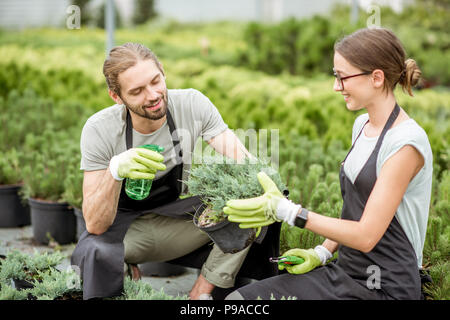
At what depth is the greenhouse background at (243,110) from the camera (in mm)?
3039

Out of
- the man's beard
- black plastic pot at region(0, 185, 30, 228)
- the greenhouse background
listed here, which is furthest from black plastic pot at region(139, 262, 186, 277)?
black plastic pot at region(0, 185, 30, 228)

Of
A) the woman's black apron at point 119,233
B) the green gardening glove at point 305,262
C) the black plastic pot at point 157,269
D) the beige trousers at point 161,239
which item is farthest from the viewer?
the black plastic pot at point 157,269

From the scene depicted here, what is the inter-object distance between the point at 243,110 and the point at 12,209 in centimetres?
237

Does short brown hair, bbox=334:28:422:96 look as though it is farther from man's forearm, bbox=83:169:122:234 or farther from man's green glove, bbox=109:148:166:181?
man's forearm, bbox=83:169:122:234

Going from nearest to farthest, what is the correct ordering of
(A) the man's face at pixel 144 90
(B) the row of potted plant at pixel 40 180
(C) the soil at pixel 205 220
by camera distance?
1. (C) the soil at pixel 205 220
2. (A) the man's face at pixel 144 90
3. (B) the row of potted plant at pixel 40 180

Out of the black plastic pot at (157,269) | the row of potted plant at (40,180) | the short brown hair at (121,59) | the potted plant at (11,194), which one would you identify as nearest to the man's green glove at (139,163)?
the short brown hair at (121,59)

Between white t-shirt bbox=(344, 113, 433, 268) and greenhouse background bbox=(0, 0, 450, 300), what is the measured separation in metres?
0.33

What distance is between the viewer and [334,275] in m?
2.10

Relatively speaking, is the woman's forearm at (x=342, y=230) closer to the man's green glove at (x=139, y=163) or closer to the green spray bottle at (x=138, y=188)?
the man's green glove at (x=139, y=163)

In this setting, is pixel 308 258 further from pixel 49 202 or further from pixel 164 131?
pixel 49 202

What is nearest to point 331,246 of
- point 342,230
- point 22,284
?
point 342,230

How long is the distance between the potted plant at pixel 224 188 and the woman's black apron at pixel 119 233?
0.36 meters

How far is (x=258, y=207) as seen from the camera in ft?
6.28

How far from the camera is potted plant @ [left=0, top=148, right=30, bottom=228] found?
4.25 m
